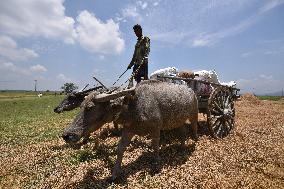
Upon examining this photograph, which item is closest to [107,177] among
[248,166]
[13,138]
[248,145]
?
[248,166]

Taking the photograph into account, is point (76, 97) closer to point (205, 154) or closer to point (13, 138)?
point (205, 154)

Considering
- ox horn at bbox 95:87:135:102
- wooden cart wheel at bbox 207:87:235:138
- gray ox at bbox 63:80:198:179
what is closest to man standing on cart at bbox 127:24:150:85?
gray ox at bbox 63:80:198:179

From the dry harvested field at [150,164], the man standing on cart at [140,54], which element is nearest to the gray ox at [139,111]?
the dry harvested field at [150,164]

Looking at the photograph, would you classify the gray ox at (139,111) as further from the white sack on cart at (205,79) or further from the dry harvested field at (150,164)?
the white sack on cart at (205,79)

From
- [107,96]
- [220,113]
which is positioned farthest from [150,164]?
[220,113]

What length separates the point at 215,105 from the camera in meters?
10.4

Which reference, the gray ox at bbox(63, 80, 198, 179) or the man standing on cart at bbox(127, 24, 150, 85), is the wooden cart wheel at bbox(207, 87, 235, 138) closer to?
the gray ox at bbox(63, 80, 198, 179)

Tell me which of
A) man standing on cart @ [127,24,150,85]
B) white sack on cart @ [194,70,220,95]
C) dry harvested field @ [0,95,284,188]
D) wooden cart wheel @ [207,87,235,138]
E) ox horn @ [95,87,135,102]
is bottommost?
dry harvested field @ [0,95,284,188]

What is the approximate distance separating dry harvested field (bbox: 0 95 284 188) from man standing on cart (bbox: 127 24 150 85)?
85.7 inches

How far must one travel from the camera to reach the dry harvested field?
6.87 m

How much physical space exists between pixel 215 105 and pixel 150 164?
144 inches

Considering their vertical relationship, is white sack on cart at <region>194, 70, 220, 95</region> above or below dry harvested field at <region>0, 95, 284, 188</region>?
above

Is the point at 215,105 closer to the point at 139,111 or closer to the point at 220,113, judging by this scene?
the point at 220,113

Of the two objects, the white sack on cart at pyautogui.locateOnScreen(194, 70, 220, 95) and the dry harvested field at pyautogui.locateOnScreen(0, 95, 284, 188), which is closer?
the dry harvested field at pyautogui.locateOnScreen(0, 95, 284, 188)
